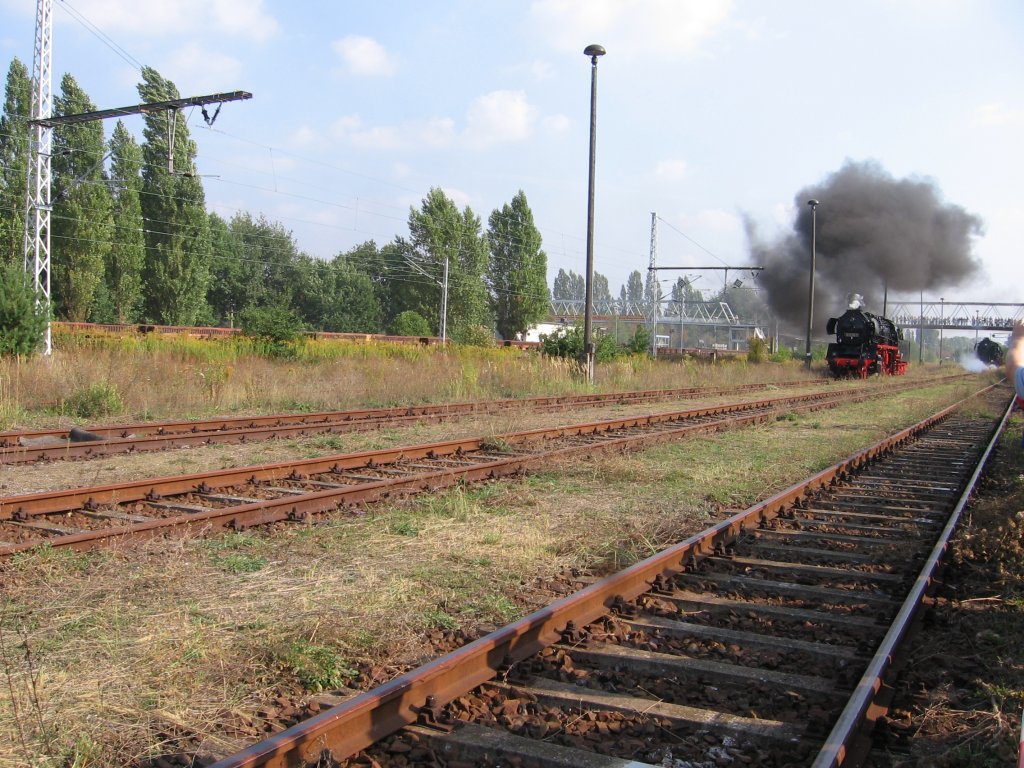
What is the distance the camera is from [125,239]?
4572 cm

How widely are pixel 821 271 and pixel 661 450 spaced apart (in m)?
36.8

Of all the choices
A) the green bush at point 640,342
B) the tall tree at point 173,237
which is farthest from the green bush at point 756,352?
the tall tree at point 173,237

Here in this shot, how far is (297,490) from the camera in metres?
8.48

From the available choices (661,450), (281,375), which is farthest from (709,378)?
(661,450)

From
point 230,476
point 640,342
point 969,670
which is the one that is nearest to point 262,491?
point 230,476

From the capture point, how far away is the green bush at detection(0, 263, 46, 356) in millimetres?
16516

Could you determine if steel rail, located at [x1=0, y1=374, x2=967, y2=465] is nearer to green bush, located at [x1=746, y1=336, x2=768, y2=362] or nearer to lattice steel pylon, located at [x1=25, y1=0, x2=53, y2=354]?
lattice steel pylon, located at [x1=25, y1=0, x2=53, y2=354]

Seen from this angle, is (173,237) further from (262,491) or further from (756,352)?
(262,491)

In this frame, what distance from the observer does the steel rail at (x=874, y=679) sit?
318 cm

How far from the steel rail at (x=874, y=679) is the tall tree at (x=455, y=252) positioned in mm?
59313

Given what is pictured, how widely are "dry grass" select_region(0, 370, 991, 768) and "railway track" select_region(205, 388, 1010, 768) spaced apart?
47cm

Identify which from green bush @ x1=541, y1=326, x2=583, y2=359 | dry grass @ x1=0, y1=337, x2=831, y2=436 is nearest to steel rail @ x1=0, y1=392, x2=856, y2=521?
dry grass @ x1=0, y1=337, x2=831, y2=436

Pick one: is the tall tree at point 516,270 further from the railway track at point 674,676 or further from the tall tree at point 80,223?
the railway track at point 674,676

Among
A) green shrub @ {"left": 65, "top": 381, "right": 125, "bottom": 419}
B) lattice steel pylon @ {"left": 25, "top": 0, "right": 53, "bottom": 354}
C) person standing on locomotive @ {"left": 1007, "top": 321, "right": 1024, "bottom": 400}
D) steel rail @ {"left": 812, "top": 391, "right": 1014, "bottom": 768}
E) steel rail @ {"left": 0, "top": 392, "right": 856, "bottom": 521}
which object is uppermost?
lattice steel pylon @ {"left": 25, "top": 0, "right": 53, "bottom": 354}
